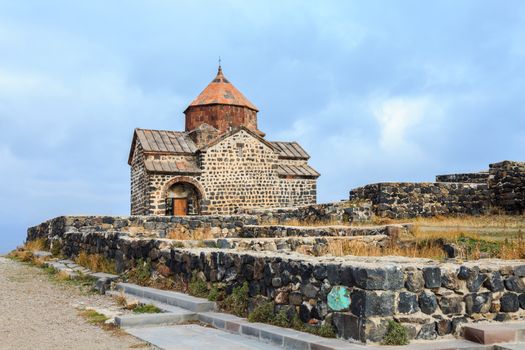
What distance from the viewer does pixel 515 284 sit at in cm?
595

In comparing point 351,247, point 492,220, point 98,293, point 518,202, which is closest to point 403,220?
point 492,220

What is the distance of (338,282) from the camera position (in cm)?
546

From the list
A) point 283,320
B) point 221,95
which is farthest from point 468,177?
point 283,320

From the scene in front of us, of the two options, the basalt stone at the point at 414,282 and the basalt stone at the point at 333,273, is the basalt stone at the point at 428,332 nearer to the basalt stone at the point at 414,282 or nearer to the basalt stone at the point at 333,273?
the basalt stone at the point at 414,282

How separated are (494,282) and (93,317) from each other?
5148 mm

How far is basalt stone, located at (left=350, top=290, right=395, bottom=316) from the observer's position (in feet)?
16.7

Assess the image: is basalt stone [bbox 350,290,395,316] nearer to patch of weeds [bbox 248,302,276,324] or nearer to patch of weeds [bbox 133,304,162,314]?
patch of weeds [bbox 248,302,276,324]

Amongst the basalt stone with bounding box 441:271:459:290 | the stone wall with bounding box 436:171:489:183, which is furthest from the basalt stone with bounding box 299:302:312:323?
the stone wall with bounding box 436:171:489:183

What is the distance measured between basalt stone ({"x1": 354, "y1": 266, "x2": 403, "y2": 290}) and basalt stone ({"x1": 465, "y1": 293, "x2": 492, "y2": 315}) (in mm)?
900

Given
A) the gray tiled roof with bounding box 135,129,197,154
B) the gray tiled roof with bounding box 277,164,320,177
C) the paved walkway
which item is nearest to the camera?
the paved walkway

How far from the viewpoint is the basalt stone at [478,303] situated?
5.62m

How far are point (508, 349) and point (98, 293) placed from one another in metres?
7.35

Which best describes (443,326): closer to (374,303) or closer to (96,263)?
(374,303)

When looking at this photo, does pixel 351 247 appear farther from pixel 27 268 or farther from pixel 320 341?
pixel 27 268
